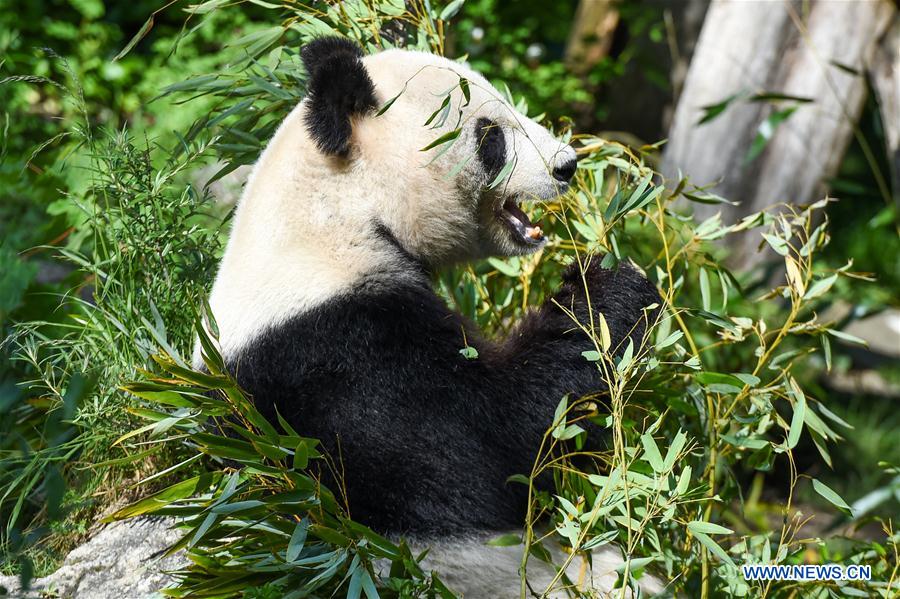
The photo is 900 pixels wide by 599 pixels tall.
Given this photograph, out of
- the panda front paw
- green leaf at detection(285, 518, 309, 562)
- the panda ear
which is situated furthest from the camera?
the panda front paw

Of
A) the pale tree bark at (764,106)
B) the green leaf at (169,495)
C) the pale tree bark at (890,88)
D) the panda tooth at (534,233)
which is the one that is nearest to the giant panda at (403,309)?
the panda tooth at (534,233)

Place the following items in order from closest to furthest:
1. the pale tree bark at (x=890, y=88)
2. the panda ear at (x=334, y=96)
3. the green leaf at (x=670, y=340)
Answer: the green leaf at (x=670, y=340) < the panda ear at (x=334, y=96) < the pale tree bark at (x=890, y=88)

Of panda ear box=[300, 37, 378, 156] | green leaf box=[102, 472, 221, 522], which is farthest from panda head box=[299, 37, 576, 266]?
green leaf box=[102, 472, 221, 522]

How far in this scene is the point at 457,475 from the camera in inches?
94.7

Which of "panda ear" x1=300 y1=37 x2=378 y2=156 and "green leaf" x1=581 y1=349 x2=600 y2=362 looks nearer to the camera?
"green leaf" x1=581 y1=349 x2=600 y2=362

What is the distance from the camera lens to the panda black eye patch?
2.71 meters

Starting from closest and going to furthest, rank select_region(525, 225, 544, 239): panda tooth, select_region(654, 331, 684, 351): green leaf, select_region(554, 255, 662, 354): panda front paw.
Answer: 1. select_region(654, 331, 684, 351): green leaf
2. select_region(554, 255, 662, 354): panda front paw
3. select_region(525, 225, 544, 239): panda tooth

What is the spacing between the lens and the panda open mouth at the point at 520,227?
9.30ft

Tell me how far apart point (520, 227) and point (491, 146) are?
0.28 metres

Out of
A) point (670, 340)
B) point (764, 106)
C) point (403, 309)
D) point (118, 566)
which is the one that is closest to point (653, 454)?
point (670, 340)

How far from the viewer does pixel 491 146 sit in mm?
2705

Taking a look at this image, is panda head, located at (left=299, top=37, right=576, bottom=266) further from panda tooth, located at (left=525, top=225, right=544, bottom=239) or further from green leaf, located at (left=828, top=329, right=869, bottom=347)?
green leaf, located at (left=828, top=329, right=869, bottom=347)

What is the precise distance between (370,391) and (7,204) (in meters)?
1.66

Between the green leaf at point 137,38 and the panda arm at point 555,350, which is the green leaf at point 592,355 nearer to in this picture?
the panda arm at point 555,350
